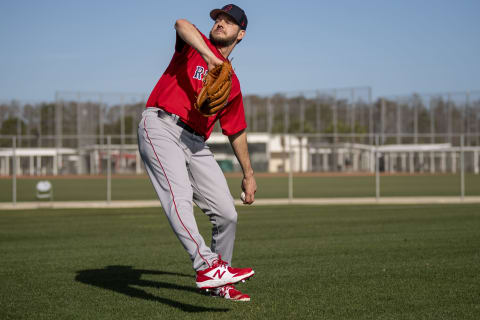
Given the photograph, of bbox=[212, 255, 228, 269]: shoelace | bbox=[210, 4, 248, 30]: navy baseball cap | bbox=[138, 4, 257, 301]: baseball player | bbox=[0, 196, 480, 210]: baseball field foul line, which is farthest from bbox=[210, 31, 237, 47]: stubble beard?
bbox=[0, 196, 480, 210]: baseball field foul line

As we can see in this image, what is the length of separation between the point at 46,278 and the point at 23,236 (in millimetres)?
5001

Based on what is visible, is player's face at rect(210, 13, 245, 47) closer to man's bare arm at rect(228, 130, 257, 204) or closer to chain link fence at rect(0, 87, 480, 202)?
man's bare arm at rect(228, 130, 257, 204)

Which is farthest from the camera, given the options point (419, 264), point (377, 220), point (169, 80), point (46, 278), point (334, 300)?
point (377, 220)

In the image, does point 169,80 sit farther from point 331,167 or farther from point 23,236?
point 331,167

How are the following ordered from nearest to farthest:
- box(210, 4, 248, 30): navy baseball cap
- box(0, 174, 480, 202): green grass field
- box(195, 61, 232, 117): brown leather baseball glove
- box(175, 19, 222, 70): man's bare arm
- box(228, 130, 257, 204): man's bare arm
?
box(175, 19, 222, 70): man's bare arm < box(195, 61, 232, 117): brown leather baseball glove < box(210, 4, 248, 30): navy baseball cap < box(228, 130, 257, 204): man's bare arm < box(0, 174, 480, 202): green grass field

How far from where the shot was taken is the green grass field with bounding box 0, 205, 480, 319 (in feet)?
15.1

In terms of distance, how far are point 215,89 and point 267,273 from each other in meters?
2.75

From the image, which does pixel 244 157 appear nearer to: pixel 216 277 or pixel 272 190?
pixel 216 277

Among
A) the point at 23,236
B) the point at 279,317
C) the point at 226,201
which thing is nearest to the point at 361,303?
the point at 279,317

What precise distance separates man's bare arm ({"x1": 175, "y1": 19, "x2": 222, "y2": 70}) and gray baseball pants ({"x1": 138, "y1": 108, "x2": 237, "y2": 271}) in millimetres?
604

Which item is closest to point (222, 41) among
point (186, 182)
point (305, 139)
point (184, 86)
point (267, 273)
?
point (184, 86)

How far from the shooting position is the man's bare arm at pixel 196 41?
411 cm

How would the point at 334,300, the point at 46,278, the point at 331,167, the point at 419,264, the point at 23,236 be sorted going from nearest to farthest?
the point at 334,300 < the point at 46,278 < the point at 419,264 < the point at 23,236 < the point at 331,167

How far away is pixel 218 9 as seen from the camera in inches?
176
